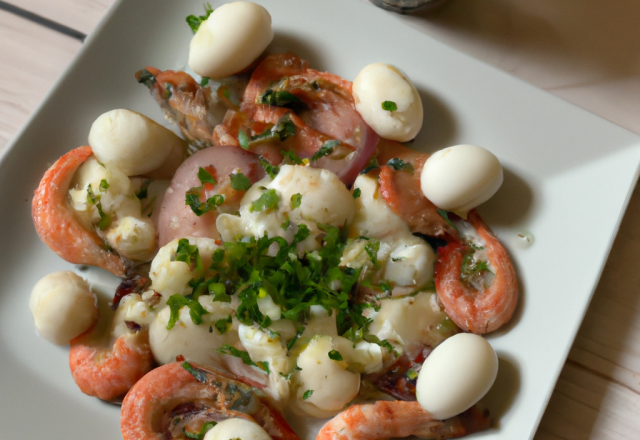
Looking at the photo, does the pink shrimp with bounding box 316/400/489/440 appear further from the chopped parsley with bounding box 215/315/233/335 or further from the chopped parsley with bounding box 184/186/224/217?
the chopped parsley with bounding box 184/186/224/217

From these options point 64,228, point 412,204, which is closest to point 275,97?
point 412,204

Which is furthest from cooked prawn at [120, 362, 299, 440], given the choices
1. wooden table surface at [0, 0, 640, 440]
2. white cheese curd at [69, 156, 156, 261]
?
wooden table surface at [0, 0, 640, 440]

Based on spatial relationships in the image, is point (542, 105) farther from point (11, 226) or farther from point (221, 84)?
point (11, 226)

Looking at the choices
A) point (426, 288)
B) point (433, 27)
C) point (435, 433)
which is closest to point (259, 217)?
point (426, 288)

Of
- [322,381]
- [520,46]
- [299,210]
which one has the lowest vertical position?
[322,381]

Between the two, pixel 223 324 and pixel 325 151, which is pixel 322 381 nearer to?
pixel 223 324
